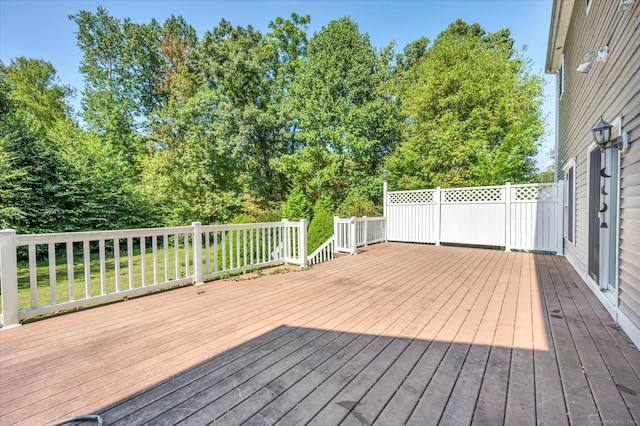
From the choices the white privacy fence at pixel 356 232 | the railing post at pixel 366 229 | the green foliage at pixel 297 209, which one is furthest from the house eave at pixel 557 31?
the green foliage at pixel 297 209

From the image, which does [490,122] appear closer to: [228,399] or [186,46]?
[228,399]

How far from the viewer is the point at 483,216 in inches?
302

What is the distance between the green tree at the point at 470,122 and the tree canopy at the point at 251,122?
0.18 ft

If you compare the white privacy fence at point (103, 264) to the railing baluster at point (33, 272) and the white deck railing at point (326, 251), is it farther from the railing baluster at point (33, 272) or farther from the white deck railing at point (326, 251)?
the white deck railing at point (326, 251)

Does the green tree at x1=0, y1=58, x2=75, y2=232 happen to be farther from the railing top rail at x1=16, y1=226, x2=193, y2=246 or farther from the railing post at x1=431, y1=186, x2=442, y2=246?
the railing post at x1=431, y1=186, x2=442, y2=246

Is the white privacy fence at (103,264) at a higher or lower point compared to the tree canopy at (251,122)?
lower

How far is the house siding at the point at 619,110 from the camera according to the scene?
2.21 metres

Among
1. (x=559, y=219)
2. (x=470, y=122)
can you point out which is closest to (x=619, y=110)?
(x=559, y=219)

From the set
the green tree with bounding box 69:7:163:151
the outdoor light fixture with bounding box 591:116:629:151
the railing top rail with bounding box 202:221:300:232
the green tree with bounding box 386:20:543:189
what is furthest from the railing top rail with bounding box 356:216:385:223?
the green tree with bounding box 69:7:163:151

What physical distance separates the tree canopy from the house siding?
5.93 m

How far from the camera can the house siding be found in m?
2.21

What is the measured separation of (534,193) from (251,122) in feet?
37.3

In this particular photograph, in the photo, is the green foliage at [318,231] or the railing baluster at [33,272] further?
the green foliage at [318,231]

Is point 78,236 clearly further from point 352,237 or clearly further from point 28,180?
point 28,180
